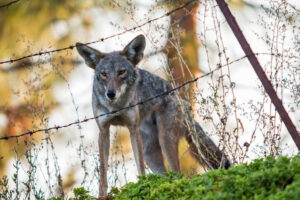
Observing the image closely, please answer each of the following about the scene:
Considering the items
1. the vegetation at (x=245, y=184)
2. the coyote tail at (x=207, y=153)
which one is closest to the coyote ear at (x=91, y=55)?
the coyote tail at (x=207, y=153)

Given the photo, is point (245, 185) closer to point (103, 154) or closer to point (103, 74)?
point (103, 154)

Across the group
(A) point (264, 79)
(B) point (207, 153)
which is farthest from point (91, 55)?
(A) point (264, 79)

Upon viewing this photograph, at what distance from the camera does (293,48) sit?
429 centimetres

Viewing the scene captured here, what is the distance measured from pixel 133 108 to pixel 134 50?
876 millimetres

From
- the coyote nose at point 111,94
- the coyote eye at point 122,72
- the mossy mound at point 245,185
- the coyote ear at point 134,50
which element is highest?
the coyote ear at point 134,50

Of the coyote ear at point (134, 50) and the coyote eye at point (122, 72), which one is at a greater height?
the coyote ear at point (134, 50)

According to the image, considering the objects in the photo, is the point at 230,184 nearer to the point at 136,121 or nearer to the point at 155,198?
the point at 155,198

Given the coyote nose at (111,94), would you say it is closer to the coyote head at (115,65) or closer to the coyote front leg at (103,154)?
the coyote head at (115,65)

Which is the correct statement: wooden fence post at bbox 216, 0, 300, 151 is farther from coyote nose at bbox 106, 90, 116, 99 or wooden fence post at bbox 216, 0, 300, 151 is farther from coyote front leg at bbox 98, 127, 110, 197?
coyote front leg at bbox 98, 127, 110, 197

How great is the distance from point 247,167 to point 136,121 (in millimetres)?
2664

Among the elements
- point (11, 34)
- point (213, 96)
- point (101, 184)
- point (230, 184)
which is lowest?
point (230, 184)

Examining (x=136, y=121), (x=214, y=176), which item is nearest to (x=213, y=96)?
(x=136, y=121)

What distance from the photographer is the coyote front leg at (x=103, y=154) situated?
16.8 feet

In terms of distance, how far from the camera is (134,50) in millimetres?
5609
